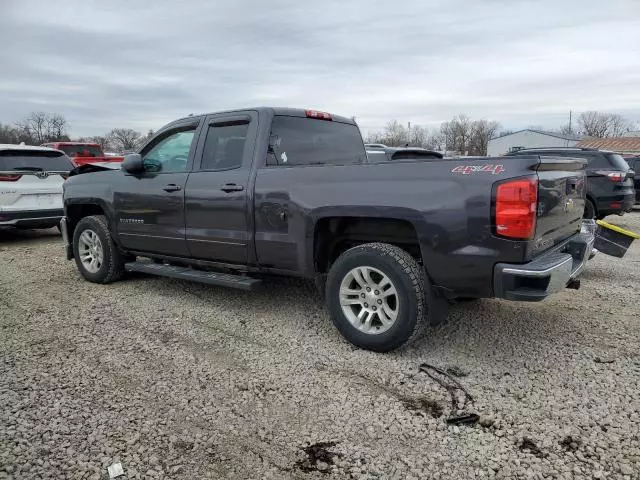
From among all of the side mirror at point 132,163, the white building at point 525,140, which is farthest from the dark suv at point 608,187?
the white building at point 525,140

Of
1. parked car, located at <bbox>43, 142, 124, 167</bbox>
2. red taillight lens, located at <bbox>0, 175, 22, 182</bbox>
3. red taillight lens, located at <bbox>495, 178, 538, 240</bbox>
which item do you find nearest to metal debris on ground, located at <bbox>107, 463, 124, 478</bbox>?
red taillight lens, located at <bbox>495, 178, 538, 240</bbox>

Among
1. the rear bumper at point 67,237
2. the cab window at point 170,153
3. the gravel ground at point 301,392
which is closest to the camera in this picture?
the gravel ground at point 301,392

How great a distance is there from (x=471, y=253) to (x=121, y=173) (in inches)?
157

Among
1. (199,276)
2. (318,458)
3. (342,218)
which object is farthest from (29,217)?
(318,458)

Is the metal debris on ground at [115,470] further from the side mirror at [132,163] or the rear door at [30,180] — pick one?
the rear door at [30,180]

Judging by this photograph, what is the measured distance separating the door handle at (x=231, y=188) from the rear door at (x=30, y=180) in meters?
5.73

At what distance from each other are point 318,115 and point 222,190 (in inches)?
49.7

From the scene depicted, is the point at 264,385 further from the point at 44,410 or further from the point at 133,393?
the point at 44,410

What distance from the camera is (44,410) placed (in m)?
2.96

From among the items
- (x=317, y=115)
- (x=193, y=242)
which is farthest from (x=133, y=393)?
(x=317, y=115)

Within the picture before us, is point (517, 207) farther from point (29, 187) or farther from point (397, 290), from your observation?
point (29, 187)

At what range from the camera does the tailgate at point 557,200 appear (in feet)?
10.5

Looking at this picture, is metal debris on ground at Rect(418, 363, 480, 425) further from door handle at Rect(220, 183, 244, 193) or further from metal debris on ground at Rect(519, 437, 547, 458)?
door handle at Rect(220, 183, 244, 193)

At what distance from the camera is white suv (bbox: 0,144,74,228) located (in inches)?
325
